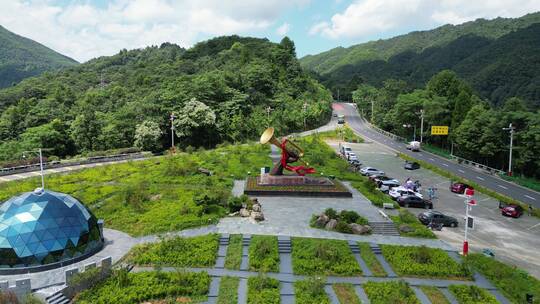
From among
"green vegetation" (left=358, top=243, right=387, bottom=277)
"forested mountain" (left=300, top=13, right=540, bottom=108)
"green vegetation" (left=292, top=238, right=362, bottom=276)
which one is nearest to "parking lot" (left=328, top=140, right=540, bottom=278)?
"green vegetation" (left=358, top=243, right=387, bottom=277)

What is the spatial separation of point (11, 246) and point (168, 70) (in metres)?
81.7

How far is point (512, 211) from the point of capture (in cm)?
3203

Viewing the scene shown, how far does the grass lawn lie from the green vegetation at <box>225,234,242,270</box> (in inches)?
128

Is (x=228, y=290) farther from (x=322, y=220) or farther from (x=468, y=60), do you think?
(x=468, y=60)

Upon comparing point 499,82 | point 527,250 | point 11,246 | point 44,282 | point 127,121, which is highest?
point 499,82

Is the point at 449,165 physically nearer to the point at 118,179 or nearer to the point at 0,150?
the point at 118,179

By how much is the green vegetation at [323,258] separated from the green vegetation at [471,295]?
14.3ft

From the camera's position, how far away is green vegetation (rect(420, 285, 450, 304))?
57.3 feet

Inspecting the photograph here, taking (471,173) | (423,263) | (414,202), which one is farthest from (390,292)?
(471,173)

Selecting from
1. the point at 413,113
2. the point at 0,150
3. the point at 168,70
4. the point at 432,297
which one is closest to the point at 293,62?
the point at 168,70

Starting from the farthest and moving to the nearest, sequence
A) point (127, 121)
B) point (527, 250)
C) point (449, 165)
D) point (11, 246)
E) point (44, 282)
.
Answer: point (127, 121) < point (449, 165) < point (527, 250) < point (11, 246) < point (44, 282)

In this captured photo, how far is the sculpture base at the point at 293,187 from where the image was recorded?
107 ft

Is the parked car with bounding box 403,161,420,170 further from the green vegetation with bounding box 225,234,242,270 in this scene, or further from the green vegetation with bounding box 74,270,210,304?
the green vegetation with bounding box 74,270,210,304

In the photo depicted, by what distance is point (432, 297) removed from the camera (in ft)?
58.4
